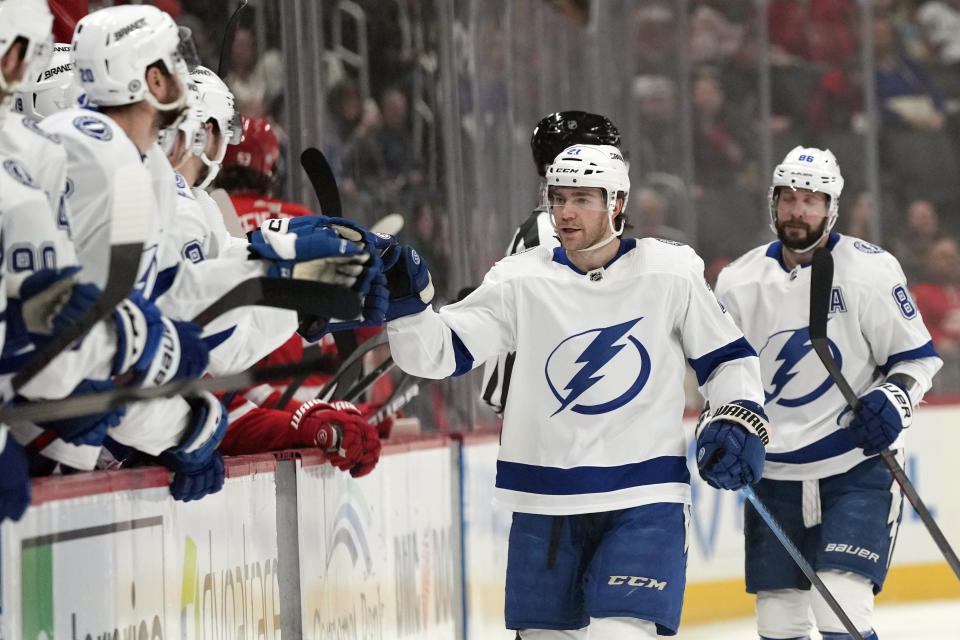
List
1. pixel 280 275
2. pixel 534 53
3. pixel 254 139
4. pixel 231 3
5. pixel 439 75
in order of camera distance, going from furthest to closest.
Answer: pixel 534 53, pixel 439 75, pixel 231 3, pixel 254 139, pixel 280 275

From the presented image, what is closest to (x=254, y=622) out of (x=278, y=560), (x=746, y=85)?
(x=278, y=560)

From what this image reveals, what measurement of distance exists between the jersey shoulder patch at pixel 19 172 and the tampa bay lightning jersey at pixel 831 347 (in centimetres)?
241

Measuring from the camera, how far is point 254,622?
2.84 m

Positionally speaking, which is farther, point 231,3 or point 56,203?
point 231,3

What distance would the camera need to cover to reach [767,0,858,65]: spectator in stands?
8.66 metres

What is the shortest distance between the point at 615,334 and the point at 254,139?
110cm

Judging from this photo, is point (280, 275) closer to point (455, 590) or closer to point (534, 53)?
point (455, 590)

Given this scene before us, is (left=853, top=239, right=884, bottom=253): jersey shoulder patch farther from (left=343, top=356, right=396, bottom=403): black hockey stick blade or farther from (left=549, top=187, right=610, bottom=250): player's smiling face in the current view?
(left=343, top=356, right=396, bottom=403): black hockey stick blade

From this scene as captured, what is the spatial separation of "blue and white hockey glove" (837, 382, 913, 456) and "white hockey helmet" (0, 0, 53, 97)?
2355 millimetres

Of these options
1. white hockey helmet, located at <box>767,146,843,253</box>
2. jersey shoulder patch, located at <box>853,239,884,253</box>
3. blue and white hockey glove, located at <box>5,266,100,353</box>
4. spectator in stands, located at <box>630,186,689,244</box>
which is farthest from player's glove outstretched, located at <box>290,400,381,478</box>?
spectator in stands, located at <box>630,186,689,244</box>

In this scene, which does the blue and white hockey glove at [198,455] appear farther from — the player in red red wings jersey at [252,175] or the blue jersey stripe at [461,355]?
the player in red red wings jersey at [252,175]

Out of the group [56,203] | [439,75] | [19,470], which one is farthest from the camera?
[439,75]

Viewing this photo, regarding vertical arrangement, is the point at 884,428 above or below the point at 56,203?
below

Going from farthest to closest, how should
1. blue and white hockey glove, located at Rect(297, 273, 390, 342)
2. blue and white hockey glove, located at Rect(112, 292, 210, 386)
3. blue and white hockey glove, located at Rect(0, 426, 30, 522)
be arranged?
blue and white hockey glove, located at Rect(297, 273, 390, 342) < blue and white hockey glove, located at Rect(112, 292, 210, 386) < blue and white hockey glove, located at Rect(0, 426, 30, 522)
